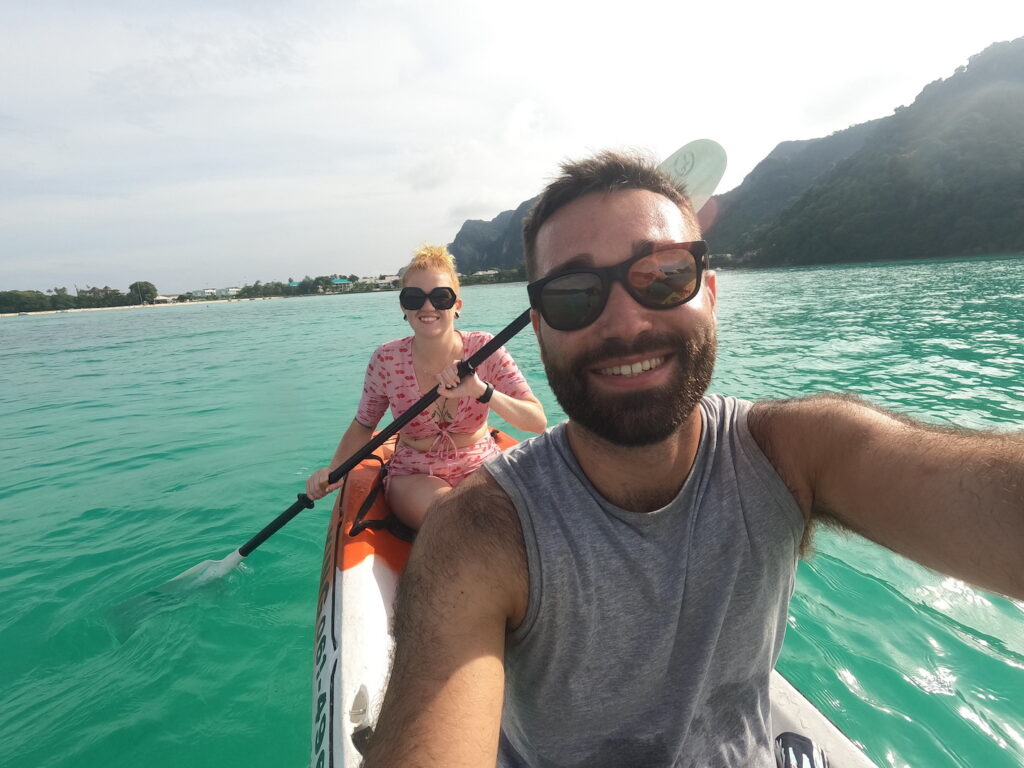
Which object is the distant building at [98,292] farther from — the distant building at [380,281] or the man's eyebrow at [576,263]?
the man's eyebrow at [576,263]

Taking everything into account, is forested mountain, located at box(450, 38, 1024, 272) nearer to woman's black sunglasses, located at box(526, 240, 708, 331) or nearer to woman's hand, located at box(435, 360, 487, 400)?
woman's hand, located at box(435, 360, 487, 400)

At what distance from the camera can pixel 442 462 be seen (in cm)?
376

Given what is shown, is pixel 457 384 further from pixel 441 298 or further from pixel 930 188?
pixel 930 188

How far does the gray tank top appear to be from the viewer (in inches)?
52.5

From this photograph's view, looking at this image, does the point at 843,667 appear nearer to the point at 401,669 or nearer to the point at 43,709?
the point at 401,669

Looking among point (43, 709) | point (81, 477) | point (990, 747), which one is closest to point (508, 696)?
point (990, 747)

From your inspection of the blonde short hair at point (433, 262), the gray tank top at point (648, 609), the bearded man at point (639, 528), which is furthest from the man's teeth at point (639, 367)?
the blonde short hair at point (433, 262)

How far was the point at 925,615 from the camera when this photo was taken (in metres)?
3.58

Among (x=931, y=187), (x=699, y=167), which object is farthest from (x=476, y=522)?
(x=931, y=187)

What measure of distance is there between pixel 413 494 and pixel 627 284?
2585mm

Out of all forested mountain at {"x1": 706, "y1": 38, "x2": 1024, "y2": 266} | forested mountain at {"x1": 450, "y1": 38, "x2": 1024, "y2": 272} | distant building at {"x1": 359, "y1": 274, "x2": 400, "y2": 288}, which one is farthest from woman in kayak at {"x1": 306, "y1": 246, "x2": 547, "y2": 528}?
distant building at {"x1": 359, "y1": 274, "x2": 400, "y2": 288}

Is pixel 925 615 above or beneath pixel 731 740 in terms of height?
beneath

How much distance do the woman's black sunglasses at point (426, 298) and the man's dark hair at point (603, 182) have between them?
6.59ft

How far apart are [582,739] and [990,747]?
274cm
